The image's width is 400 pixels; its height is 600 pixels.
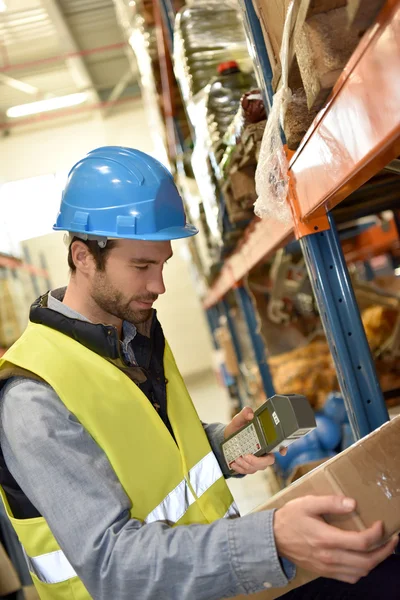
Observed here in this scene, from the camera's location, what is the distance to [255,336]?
550 cm

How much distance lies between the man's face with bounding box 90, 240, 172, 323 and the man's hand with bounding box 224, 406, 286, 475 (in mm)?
478

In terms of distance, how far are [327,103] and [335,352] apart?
1.05m

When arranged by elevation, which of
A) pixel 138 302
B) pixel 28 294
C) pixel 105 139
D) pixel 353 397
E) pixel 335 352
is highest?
pixel 105 139

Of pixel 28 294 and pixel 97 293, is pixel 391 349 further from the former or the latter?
A: pixel 28 294

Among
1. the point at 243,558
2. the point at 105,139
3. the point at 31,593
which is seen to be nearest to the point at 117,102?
the point at 105,139

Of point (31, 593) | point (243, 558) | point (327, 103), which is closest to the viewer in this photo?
point (243, 558)

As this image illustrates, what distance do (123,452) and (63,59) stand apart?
1275cm

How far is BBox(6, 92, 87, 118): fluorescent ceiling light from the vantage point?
1455 centimetres

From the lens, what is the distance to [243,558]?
55.3 inches

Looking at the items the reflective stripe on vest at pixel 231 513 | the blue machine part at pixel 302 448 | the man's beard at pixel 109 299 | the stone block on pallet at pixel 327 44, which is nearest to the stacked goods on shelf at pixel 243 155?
the man's beard at pixel 109 299

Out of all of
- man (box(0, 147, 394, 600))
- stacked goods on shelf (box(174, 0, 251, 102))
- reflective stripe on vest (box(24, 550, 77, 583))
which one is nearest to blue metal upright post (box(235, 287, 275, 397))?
stacked goods on shelf (box(174, 0, 251, 102))

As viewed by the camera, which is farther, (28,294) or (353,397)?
(28,294)

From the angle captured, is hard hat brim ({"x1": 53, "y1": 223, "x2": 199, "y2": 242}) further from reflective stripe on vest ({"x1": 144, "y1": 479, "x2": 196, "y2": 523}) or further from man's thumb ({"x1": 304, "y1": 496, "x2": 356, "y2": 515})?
man's thumb ({"x1": 304, "y1": 496, "x2": 356, "y2": 515})

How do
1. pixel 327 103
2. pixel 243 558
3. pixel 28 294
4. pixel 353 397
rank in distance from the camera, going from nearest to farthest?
pixel 243 558, pixel 327 103, pixel 353 397, pixel 28 294
